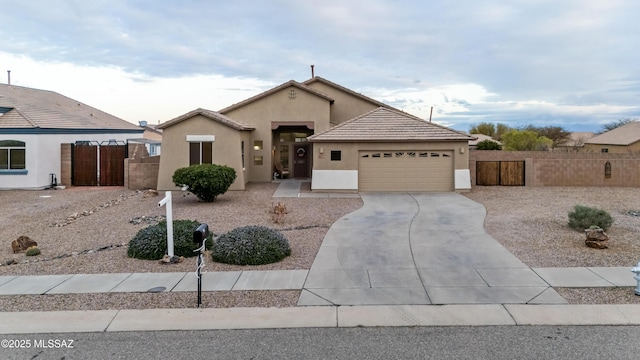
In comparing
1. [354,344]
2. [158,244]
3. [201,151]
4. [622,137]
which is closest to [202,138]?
[201,151]

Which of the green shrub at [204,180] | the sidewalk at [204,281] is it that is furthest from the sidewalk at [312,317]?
the green shrub at [204,180]

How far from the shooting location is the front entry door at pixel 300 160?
92.0 feet

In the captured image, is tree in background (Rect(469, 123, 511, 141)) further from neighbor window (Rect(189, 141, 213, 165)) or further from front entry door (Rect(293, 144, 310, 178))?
neighbor window (Rect(189, 141, 213, 165))

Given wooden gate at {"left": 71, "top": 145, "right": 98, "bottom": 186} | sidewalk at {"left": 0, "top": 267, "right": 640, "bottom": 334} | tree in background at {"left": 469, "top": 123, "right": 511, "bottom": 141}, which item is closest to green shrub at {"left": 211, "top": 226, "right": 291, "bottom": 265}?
sidewalk at {"left": 0, "top": 267, "right": 640, "bottom": 334}

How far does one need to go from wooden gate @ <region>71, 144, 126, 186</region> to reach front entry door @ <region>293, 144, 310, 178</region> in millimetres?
9582

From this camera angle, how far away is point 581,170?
24109 mm

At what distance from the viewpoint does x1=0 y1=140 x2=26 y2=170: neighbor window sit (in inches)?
904

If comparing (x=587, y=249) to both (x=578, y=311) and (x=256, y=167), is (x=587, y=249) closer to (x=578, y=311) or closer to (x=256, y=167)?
(x=578, y=311)

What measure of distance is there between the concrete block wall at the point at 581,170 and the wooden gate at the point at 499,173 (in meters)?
0.37

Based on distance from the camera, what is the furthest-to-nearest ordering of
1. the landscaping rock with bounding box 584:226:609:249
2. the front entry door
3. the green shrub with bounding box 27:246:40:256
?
the front entry door < the green shrub with bounding box 27:246:40:256 < the landscaping rock with bounding box 584:226:609:249

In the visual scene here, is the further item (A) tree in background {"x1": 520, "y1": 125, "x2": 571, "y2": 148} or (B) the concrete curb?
(A) tree in background {"x1": 520, "y1": 125, "x2": 571, "y2": 148}

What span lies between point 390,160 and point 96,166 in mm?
15464

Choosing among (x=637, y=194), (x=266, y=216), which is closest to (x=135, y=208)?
(x=266, y=216)

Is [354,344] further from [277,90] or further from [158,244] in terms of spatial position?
[277,90]
